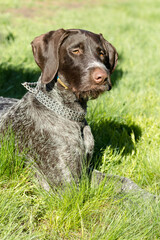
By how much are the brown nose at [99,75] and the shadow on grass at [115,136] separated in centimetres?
120

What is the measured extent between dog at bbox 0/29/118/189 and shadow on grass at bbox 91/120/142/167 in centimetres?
86

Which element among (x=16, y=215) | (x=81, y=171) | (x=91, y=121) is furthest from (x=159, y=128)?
(x=16, y=215)

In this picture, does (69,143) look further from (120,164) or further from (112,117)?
(112,117)

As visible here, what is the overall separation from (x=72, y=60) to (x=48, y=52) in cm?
25

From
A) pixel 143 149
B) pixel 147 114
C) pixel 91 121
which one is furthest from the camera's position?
pixel 147 114

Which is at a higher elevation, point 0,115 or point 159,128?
point 0,115

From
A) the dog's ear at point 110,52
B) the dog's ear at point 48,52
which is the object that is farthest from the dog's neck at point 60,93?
the dog's ear at point 110,52

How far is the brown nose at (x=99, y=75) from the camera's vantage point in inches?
113

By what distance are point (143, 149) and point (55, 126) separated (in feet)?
5.01

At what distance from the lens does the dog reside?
3.01 m

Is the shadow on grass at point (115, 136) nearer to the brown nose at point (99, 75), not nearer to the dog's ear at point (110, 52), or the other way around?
the dog's ear at point (110, 52)

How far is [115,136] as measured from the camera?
439cm

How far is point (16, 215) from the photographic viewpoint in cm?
264

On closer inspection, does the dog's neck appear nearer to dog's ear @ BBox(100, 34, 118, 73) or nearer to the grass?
the grass
